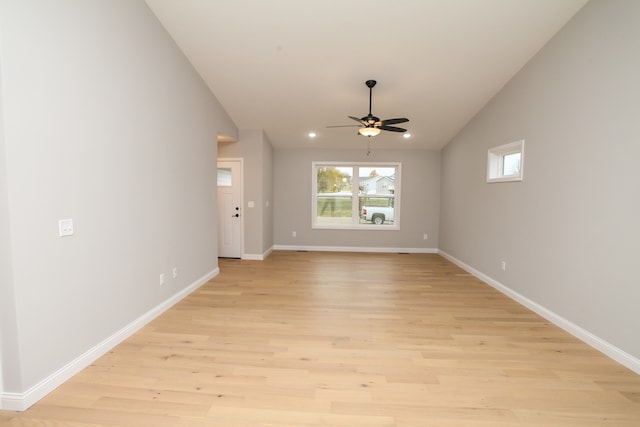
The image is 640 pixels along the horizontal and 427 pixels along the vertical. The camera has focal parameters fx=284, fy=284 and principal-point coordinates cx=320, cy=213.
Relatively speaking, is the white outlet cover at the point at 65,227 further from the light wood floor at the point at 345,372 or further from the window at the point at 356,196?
the window at the point at 356,196

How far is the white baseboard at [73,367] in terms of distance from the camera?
1.70m

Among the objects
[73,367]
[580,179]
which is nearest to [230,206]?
[73,367]

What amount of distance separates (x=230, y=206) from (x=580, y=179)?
5334mm

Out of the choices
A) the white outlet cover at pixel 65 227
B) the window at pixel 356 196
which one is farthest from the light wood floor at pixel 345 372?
the window at pixel 356 196

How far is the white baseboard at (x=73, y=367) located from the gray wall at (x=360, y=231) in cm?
394

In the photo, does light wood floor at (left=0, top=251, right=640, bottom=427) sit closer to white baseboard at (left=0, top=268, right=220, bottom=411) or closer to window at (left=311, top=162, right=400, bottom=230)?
white baseboard at (left=0, top=268, right=220, bottom=411)

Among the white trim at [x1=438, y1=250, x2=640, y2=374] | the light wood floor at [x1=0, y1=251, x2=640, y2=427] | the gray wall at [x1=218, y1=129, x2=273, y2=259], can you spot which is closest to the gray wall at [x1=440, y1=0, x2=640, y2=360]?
the white trim at [x1=438, y1=250, x2=640, y2=374]

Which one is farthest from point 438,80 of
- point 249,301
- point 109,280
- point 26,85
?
point 109,280

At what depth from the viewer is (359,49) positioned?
3.43 m

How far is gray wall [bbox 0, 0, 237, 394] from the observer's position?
66.4 inches

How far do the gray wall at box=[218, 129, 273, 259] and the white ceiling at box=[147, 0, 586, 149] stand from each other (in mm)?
754

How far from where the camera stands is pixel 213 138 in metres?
4.47

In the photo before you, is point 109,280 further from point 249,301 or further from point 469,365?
point 469,365

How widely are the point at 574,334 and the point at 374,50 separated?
3.67 meters
